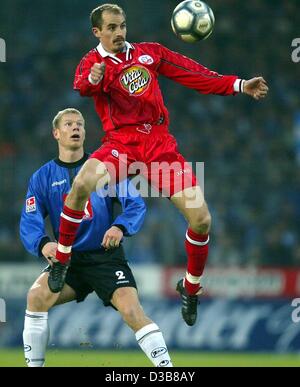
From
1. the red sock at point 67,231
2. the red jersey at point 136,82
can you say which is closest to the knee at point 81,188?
the red sock at point 67,231

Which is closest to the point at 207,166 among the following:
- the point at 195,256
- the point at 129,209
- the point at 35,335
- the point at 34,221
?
the point at 195,256

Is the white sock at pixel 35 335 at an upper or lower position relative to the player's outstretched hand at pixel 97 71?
lower

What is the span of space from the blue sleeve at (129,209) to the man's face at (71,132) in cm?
47

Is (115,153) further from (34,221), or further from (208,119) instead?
(208,119)

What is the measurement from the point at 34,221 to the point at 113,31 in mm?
1486

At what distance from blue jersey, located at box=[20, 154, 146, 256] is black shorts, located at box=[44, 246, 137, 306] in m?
0.09

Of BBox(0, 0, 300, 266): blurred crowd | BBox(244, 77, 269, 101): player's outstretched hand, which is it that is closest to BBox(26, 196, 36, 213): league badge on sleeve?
BBox(244, 77, 269, 101): player's outstretched hand

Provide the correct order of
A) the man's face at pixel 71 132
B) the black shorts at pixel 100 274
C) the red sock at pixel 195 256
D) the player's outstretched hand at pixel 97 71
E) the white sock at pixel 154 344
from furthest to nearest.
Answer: the man's face at pixel 71 132 < the red sock at pixel 195 256 < the black shorts at pixel 100 274 < the white sock at pixel 154 344 < the player's outstretched hand at pixel 97 71

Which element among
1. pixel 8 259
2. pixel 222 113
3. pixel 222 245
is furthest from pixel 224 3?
pixel 8 259

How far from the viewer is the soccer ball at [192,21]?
267 inches

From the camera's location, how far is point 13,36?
46.8ft

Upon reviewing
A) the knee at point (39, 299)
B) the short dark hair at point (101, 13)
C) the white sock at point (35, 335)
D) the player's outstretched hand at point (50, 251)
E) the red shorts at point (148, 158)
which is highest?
the short dark hair at point (101, 13)

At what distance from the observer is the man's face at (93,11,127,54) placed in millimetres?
6738

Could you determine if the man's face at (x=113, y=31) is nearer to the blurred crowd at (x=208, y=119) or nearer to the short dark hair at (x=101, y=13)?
the short dark hair at (x=101, y=13)
